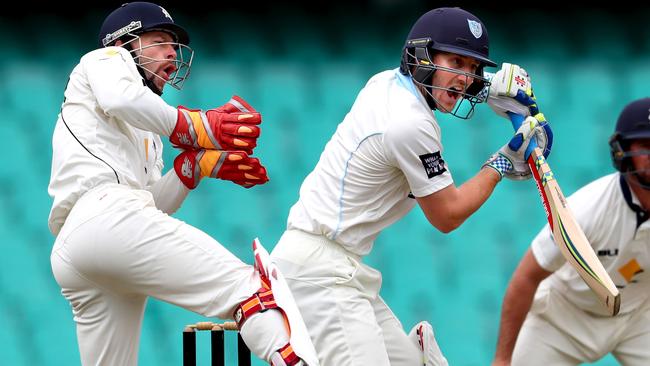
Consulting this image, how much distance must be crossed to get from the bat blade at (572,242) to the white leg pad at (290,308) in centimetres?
78

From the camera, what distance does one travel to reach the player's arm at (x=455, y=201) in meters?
3.56

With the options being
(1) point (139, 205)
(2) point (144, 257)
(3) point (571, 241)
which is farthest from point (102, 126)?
(3) point (571, 241)

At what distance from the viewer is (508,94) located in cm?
373

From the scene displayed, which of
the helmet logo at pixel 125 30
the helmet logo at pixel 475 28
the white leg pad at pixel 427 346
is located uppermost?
the helmet logo at pixel 125 30

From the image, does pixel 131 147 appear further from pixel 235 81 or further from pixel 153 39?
pixel 235 81

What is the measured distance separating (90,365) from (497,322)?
2.10 meters

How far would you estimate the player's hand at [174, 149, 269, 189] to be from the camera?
367 centimetres

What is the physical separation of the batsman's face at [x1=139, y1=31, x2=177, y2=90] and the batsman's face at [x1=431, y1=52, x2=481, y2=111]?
739mm

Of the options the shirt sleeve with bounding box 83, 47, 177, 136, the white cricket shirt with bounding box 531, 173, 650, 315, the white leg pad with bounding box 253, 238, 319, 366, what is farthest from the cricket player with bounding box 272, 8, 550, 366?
the white cricket shirt with bounding box 531, 173, 650, 315

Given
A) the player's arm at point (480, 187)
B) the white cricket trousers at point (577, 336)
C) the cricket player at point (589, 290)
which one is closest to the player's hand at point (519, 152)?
the player's arm at point (480, 187)

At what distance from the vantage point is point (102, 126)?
11.9 feet

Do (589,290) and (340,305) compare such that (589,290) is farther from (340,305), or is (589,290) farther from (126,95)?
(126,95)

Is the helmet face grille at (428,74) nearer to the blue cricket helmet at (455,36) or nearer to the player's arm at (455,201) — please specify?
the blue cricket helmet at (455,36)

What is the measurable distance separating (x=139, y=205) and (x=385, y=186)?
0.65 meters
